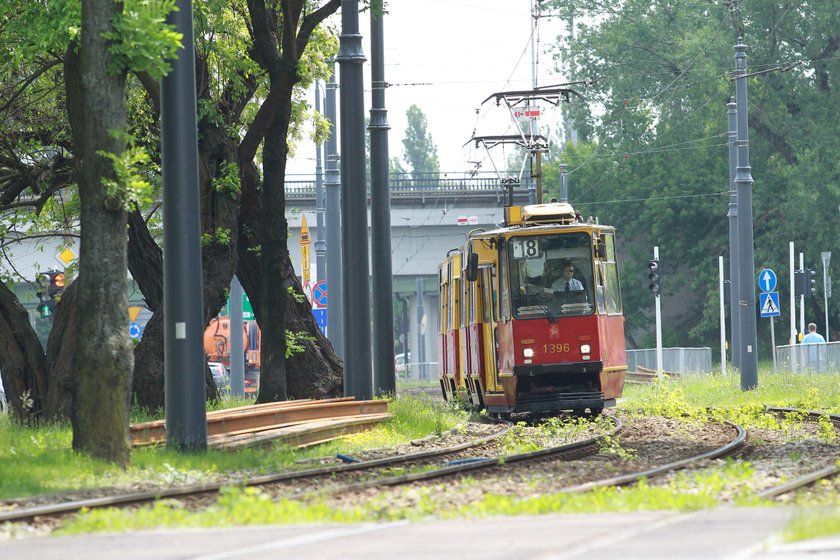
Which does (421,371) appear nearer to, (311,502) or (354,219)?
(354,219)

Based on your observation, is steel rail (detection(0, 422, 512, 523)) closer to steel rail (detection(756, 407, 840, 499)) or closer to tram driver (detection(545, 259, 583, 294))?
steel rail (detection(756, 407, 840, 499))

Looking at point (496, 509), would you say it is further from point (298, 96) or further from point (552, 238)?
point (298, 96)

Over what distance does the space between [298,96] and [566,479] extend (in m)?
16.9

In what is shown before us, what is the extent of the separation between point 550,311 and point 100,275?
1007 cm

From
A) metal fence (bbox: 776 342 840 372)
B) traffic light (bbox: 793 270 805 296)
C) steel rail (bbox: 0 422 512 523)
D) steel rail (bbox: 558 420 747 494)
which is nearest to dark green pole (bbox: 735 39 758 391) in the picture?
metal fence (bbox: 776 342 840 372)

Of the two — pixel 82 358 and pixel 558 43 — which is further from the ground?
pixel 558 43

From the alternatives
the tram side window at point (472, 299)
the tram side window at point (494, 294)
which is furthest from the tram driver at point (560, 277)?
the tram side window at point (472, 299)

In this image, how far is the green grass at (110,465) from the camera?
14.2 meters

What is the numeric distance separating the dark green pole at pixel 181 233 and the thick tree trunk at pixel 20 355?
26.5 feet

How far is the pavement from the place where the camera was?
866 cm

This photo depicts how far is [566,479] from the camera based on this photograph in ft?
45.7

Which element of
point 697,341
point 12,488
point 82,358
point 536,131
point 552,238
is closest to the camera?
point 12,488

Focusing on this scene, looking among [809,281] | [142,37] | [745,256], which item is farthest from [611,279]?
[809,281]

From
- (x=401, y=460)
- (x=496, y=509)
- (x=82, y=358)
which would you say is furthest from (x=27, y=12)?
(x=496, y=509)
